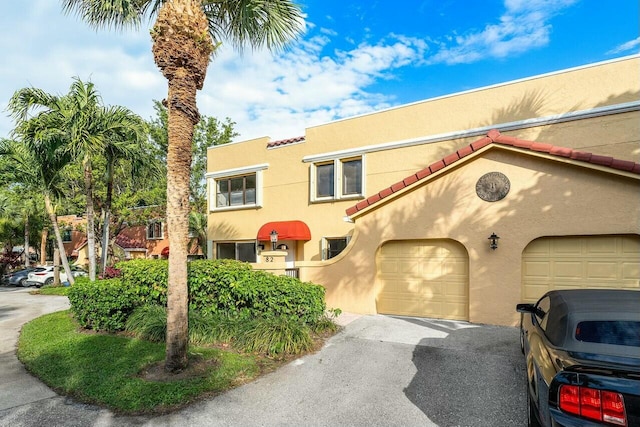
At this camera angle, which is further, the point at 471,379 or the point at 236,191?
the point at 236,191

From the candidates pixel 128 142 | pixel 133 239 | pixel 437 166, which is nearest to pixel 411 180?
pixel 437 166

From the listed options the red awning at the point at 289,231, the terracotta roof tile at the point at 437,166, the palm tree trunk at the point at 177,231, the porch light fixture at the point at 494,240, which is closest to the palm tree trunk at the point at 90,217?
the red awning at the point at 289,231

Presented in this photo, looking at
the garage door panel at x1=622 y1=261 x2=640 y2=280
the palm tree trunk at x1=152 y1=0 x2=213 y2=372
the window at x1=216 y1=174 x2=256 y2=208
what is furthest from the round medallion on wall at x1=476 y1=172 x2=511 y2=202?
the window at x1=216 y1=174 x2=256 y2=208

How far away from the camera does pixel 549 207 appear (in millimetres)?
7988

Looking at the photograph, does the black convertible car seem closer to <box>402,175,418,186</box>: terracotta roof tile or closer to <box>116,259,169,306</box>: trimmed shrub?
<box>402,175,418,186</box>: terracotta roof tile

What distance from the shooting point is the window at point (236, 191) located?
640 inches

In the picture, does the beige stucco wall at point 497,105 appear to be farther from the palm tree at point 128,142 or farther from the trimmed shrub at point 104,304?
the trimmed shrub at point 104,304

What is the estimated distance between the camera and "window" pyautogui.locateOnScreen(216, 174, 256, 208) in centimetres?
1627

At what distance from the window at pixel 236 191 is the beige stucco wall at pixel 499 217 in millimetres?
7620

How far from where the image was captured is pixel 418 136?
1224cm

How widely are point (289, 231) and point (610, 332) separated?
37.2 feet

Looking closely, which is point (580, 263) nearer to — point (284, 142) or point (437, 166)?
point (437, 166)

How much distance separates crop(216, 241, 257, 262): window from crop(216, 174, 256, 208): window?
77.1 inches

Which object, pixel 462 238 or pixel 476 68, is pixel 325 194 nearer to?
pixel 462 238
